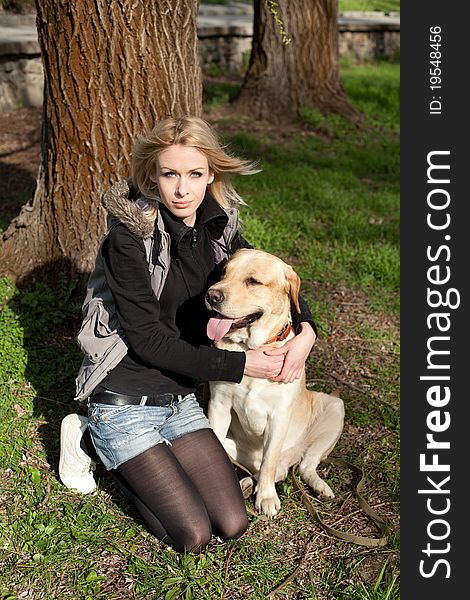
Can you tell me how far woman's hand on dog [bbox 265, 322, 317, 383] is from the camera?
3.42 m

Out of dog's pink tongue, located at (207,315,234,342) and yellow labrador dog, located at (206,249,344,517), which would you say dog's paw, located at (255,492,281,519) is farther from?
dog's pink tongue, located at (207,315,234,342)

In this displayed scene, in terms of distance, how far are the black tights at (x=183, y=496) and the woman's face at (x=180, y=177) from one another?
3.75ft

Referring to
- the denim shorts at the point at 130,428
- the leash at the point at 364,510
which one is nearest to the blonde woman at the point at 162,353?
the denim shorts at the point at 130,428

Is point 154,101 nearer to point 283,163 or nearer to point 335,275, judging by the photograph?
point 335,275

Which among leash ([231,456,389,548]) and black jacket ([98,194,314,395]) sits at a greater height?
black jacket ([98,194,314,395])

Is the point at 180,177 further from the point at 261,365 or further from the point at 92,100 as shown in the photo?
the point at 92,100

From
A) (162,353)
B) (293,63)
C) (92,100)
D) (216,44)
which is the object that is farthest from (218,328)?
(216,44)

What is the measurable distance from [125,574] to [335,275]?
351 cm

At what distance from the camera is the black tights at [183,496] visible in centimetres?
321

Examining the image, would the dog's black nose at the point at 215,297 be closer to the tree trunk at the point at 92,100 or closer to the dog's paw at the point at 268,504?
the dog's paw at the point at 268,504

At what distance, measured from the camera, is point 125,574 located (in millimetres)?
3080

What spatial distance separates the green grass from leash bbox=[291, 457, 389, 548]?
31 millimetres

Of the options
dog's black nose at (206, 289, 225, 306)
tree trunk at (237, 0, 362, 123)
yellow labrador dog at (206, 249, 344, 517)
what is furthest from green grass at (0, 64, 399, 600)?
tree trunk at (237, 0, 362, 123)

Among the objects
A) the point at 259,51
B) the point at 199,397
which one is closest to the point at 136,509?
the point at 199,397
